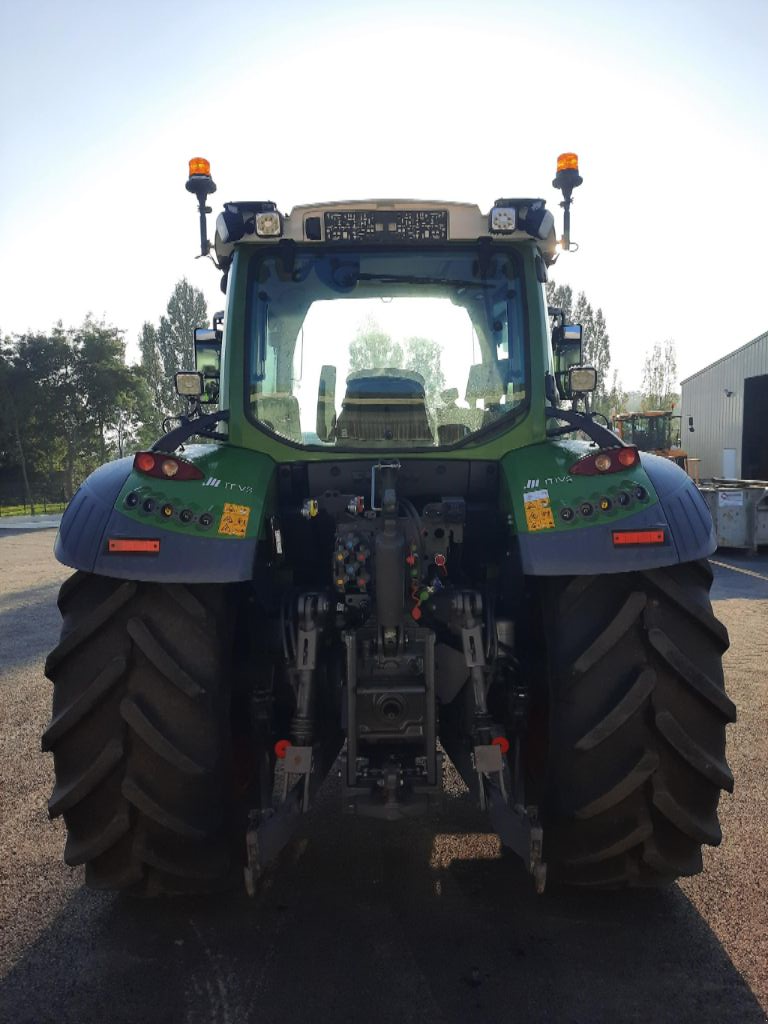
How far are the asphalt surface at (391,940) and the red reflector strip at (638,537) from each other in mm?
1308

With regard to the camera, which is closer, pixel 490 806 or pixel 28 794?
pixel 490 806

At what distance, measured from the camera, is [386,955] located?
2.49 meters

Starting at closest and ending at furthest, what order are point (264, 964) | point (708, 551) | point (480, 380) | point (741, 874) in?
1. point (264, 964)
2. point (708, 551)
3. point (741, 874)
4. point (480, 380)

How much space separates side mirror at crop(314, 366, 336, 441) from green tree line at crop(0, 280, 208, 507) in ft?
92.1

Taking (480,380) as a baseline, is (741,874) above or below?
below

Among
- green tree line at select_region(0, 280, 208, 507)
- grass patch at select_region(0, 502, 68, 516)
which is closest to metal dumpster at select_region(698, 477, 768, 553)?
green tree line at select_region(0, 280, 208, 507)

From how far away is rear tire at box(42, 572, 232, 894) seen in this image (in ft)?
8.21

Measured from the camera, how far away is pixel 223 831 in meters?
2.64

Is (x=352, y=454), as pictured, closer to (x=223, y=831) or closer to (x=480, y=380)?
(x=480, y=380)

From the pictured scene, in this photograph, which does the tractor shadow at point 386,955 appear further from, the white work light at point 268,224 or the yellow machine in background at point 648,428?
the yellow machine in background at point 648,428

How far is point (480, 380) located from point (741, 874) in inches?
86.5

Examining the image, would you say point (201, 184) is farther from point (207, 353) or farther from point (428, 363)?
point (428, 363)

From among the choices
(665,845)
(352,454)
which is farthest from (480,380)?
(665,845)

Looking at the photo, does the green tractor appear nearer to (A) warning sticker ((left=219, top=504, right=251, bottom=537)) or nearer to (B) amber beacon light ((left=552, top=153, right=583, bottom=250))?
(A) warning sticker ((left=219, top=504, right=251, bottom=537))
